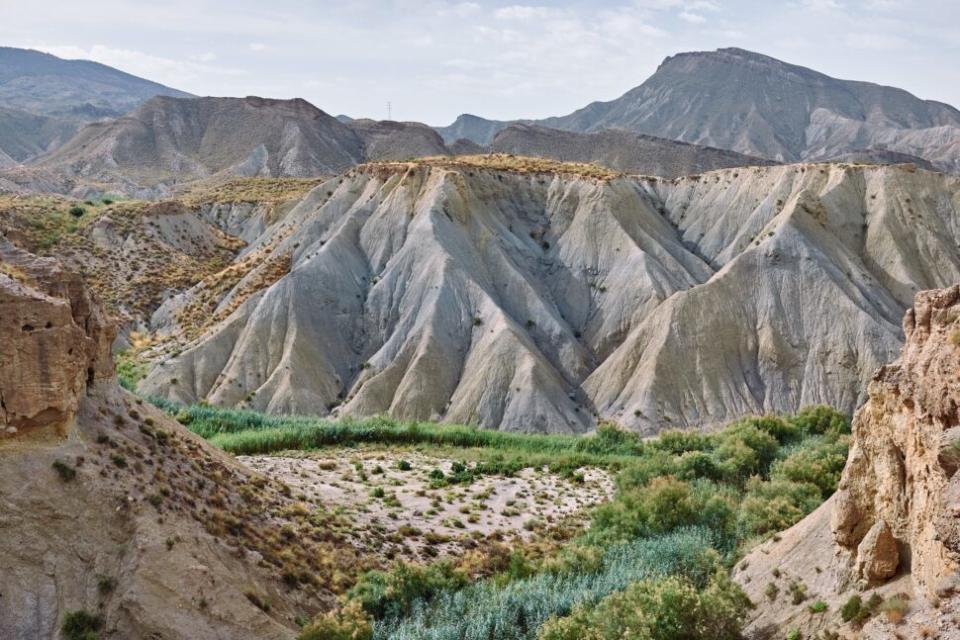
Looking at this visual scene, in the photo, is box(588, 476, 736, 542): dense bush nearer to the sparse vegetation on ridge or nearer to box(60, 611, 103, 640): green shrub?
box(60, 611, 103, 640): green shrub

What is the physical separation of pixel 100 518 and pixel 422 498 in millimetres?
15552

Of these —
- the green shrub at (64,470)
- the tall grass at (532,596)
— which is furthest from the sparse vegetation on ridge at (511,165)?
the green shrub at (64,470)

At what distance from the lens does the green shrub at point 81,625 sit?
16.6m

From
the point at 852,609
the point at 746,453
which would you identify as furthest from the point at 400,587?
the point at 746,453

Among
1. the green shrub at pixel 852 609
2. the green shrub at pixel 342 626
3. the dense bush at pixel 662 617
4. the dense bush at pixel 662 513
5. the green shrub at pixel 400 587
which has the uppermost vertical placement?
the green shrub at pixel 852 609

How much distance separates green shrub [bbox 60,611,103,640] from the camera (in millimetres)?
16609

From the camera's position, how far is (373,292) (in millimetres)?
62875

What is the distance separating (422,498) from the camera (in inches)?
1292

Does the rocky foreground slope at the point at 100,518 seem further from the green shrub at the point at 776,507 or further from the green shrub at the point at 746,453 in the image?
the green shrub at the point at 746,453

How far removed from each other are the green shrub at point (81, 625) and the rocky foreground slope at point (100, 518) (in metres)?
0.04

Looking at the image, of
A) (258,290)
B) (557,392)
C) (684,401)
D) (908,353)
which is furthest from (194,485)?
(258,290)

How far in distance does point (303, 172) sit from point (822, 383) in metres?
108

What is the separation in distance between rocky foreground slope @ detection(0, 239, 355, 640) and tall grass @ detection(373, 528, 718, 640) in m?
3.05

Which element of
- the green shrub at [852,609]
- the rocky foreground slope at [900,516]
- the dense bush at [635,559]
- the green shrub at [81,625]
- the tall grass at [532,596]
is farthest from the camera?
the tall grass at [532,596]
